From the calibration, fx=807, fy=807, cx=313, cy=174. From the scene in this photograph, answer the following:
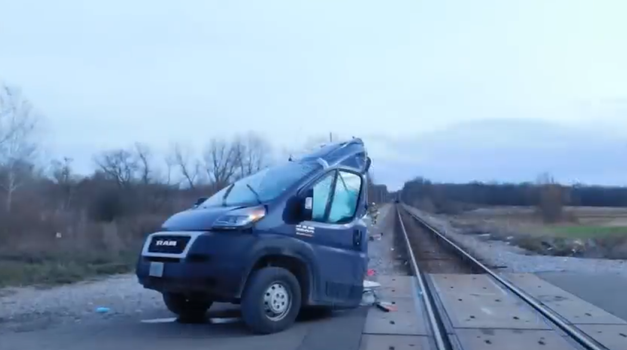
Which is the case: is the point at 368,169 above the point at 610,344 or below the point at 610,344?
above

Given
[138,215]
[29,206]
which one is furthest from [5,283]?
[138,215]

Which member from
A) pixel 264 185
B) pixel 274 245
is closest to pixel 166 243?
pixel 274 245

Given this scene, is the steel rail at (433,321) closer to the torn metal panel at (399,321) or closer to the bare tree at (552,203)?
the torn metal panel at (399,321)

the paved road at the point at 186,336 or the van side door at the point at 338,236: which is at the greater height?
the van side door at the point at 338,236

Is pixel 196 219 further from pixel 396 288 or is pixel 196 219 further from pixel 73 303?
pixel 396 288

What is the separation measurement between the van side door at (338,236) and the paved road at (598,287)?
384 centimetres

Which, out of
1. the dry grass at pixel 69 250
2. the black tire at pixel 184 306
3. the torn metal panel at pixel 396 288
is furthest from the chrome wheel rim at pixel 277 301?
the dry grass at pixel 69 250

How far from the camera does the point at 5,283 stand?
700 inches

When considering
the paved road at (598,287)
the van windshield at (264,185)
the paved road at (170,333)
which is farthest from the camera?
the paved road at (598,287)

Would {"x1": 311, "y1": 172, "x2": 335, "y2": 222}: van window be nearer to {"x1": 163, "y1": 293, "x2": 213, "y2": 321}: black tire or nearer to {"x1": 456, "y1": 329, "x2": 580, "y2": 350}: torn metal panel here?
{"x1": 163, "y1": 293, "x2": 213, "y2": 321}: black tire

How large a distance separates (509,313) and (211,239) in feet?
15.3

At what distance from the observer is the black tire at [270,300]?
9.66m

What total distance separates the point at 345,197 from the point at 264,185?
1.17 m

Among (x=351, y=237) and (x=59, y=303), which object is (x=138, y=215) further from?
(x=351, y=237)
